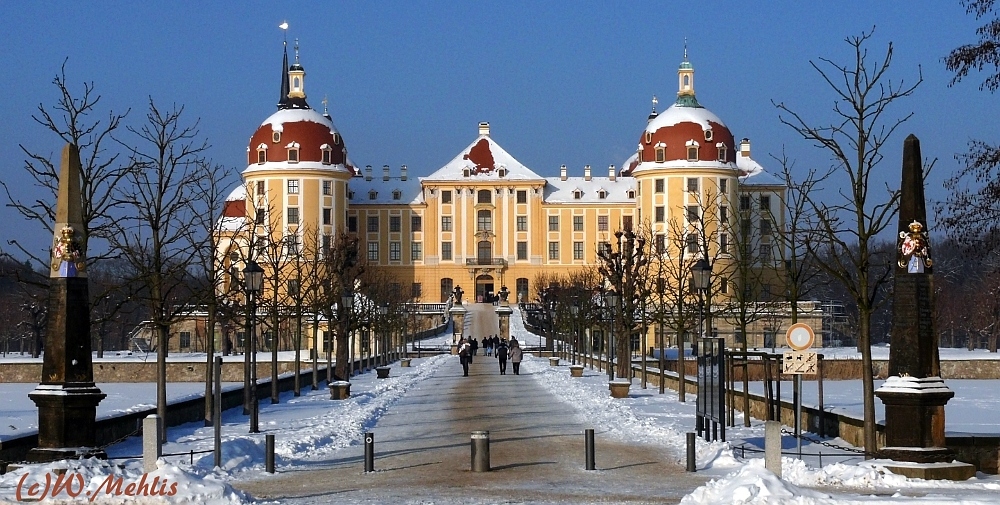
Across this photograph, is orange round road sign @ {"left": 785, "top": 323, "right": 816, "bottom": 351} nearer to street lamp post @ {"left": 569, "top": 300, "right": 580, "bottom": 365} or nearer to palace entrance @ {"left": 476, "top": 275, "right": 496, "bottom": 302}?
street lamp post @ {"left": 569, "top": 300, "right": 580, "bottom": 365}

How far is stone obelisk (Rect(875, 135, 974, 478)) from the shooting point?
1678cm

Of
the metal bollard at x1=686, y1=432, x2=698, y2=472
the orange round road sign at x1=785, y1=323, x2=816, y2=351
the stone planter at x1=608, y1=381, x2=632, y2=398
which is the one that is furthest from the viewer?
the stone planter at x1=608, y1=381, x2=632, y2=398

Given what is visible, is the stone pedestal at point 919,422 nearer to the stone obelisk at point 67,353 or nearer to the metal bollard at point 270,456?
the metal bollard at point 270,456

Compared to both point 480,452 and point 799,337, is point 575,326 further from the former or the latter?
point 480,452

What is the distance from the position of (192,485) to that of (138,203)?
11.7 meters

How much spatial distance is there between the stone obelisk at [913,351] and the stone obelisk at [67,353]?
9390 mm

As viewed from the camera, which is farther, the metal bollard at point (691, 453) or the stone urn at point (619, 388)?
the stone urn at point (619, 388)

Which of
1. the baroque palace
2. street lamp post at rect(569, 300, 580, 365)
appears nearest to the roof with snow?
the baroque palace

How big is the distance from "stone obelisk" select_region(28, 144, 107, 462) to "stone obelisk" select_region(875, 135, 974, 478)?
9.39m

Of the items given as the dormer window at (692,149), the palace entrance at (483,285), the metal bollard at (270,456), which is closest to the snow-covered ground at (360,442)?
the metal bollard at (270,456)

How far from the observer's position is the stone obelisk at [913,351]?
55.1 feet

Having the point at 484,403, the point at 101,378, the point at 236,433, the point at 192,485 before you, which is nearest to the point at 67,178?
the point at 192,485

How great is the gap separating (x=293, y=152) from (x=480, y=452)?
Answer: 95.0 metres

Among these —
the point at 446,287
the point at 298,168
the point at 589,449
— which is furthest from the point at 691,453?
the point at 446,287
